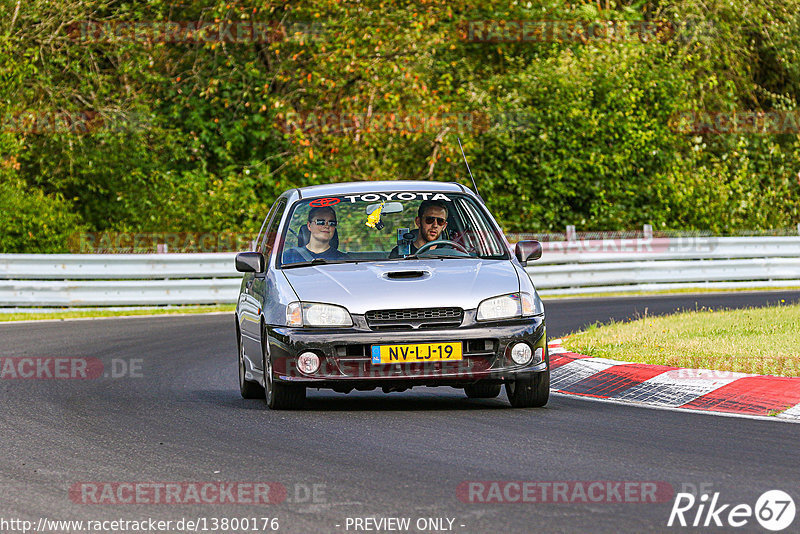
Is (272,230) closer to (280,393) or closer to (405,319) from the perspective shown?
(280,393)

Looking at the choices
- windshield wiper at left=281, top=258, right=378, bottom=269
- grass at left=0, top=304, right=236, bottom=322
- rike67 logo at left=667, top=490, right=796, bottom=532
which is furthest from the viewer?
grass at left=0, top=304, right=236, bottom=322

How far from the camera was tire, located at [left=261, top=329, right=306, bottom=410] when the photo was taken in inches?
394

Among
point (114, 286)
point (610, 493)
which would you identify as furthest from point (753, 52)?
point (610, 493)

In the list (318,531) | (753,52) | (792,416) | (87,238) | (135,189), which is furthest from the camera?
(753,52)

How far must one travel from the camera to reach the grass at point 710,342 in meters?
11.0

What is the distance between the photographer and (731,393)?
991 centimetres

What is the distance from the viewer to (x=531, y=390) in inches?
391

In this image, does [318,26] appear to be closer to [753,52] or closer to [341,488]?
[753,52]

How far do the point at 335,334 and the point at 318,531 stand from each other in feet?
12.2

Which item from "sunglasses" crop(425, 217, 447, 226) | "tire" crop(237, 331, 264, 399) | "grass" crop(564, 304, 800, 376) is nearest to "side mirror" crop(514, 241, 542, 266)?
"sunglasses" crop(425, 217, 447, 226)

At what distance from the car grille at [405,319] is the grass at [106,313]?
12942 millimetres

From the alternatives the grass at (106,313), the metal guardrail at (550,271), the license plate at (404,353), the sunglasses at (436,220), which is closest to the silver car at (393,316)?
the license plate at (404,353)

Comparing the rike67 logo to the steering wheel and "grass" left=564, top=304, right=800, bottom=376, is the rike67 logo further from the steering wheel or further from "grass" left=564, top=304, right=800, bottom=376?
the steering wheel

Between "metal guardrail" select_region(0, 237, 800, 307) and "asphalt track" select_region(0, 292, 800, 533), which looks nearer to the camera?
"asphalt track" select_region(0, 292, 800, 533)
